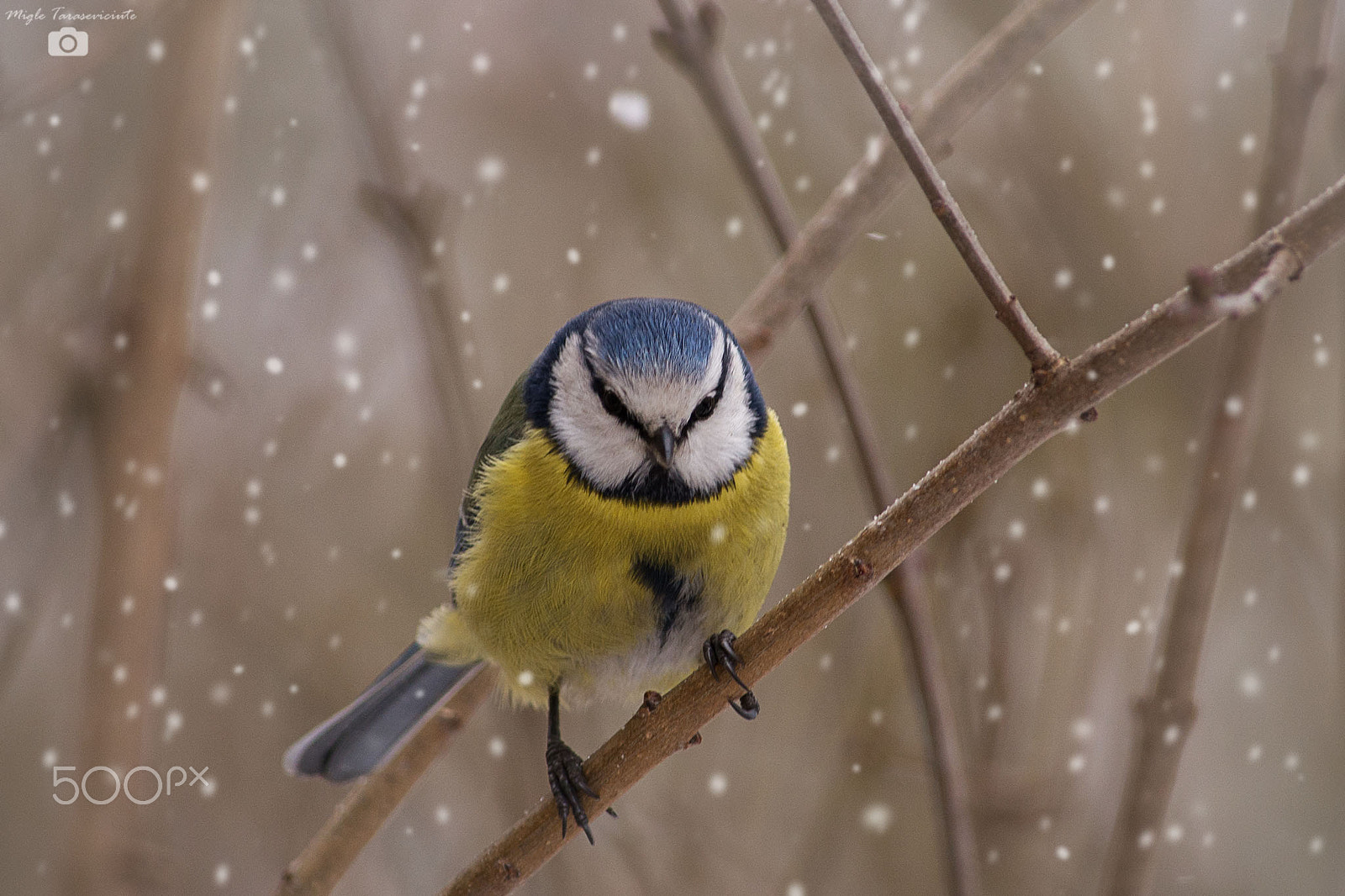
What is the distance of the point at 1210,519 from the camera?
48.1 inches

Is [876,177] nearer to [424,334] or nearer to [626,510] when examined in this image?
[626,510]

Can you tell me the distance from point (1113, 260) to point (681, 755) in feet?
3.57

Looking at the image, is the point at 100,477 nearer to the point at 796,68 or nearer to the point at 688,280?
the point at 688,280

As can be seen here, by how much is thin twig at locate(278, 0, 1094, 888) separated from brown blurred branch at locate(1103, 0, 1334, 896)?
0.63 ft

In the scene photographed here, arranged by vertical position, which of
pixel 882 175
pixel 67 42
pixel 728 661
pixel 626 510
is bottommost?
pixel 728 661

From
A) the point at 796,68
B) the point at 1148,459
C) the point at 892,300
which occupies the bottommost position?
the point at 1148,459

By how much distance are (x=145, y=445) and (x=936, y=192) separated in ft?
3.45

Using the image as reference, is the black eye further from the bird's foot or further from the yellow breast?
the bird's foot

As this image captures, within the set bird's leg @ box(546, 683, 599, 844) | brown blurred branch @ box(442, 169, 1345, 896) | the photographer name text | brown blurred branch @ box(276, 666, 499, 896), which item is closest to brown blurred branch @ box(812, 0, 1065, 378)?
brown blurred branch @ box(442, 169, 1345, 896)

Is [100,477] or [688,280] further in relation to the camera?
[688,280]

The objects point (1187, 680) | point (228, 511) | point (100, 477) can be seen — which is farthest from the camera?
point (228, 511)

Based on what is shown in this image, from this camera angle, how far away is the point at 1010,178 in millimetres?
1872

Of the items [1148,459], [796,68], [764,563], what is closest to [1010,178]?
[796,68]

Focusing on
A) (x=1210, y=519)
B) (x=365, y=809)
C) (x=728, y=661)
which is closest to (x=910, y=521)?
(x=728, y=661)
